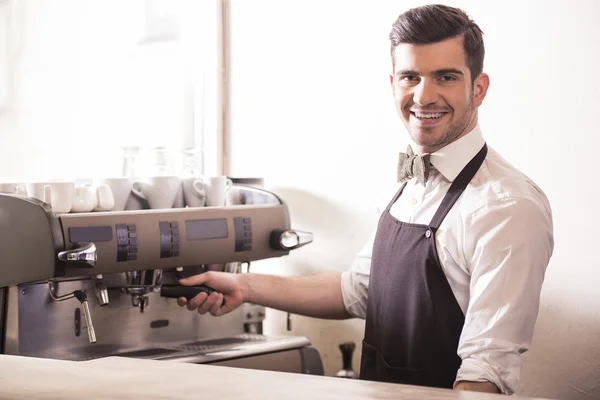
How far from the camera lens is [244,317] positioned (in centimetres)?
246

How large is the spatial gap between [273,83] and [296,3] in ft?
0.93

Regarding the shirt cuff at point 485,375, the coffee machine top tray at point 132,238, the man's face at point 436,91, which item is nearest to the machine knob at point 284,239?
the coffee machine top tray at point 132,238

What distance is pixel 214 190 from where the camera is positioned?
235cm

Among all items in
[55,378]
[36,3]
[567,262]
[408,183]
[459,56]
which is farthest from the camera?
[36,3]

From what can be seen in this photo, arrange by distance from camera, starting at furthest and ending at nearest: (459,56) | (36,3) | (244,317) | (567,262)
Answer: (36,3), (244,317), (567,262), (459,56)

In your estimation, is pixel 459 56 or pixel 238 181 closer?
pixel 459 56

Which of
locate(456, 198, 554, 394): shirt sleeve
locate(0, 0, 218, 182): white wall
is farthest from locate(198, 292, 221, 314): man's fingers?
locate(0, 0, 218, 182): white wall

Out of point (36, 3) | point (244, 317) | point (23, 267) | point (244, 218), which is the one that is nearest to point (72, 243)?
point (23, 267)

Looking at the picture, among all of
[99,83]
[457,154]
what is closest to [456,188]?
[457,154]

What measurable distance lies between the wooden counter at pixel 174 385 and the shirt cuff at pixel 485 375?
0.68m

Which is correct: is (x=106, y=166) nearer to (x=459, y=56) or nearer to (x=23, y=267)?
(x=23, y=267)

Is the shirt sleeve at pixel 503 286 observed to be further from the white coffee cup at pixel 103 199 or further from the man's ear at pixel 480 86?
the white coffee cup at pixel 103 199

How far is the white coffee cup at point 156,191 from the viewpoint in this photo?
2.23 meters

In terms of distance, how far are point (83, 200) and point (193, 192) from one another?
37 cm
